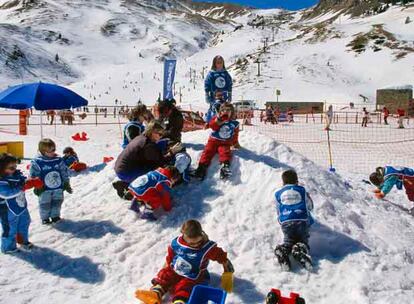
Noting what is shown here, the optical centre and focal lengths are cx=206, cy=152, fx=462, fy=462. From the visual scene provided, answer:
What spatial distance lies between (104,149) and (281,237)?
10.5 m

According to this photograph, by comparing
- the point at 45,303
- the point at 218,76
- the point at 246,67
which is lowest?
the point at 45,303

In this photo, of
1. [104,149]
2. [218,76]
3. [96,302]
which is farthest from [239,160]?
[104,149]

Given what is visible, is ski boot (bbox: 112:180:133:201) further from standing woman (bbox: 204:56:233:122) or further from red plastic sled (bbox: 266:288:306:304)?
red plastic sled (bbox: 266:288:306:304)

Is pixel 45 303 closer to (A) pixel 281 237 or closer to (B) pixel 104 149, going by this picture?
(A) pixel 281 237

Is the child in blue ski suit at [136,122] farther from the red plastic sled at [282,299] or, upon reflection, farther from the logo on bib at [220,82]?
the red plastic sled at [282,299]

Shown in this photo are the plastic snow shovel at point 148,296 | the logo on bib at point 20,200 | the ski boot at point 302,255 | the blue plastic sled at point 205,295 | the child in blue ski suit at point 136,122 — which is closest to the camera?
the blue plastic sled at point 205,295

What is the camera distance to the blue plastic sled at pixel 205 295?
446cm

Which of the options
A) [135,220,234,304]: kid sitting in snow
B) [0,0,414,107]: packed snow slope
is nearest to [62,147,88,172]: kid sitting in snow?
[135,220,234,304]: kid sitting in snow

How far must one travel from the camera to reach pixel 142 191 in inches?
254

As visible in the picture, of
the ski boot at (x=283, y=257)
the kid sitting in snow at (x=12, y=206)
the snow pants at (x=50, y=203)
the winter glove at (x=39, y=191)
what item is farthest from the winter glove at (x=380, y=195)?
the kid sitting in snow at (x=12, y=206)

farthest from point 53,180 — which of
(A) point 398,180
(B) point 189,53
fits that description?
(B) point 189,53

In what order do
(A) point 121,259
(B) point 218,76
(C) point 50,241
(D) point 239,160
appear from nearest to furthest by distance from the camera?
(A) point 121,259
(C) point 50,241
(D) point 239,160
(B) point 218,76

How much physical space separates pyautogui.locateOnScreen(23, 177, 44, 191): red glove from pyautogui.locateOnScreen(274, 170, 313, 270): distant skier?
3198 millimetres

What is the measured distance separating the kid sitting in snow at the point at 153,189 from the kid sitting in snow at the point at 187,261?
1.63m
